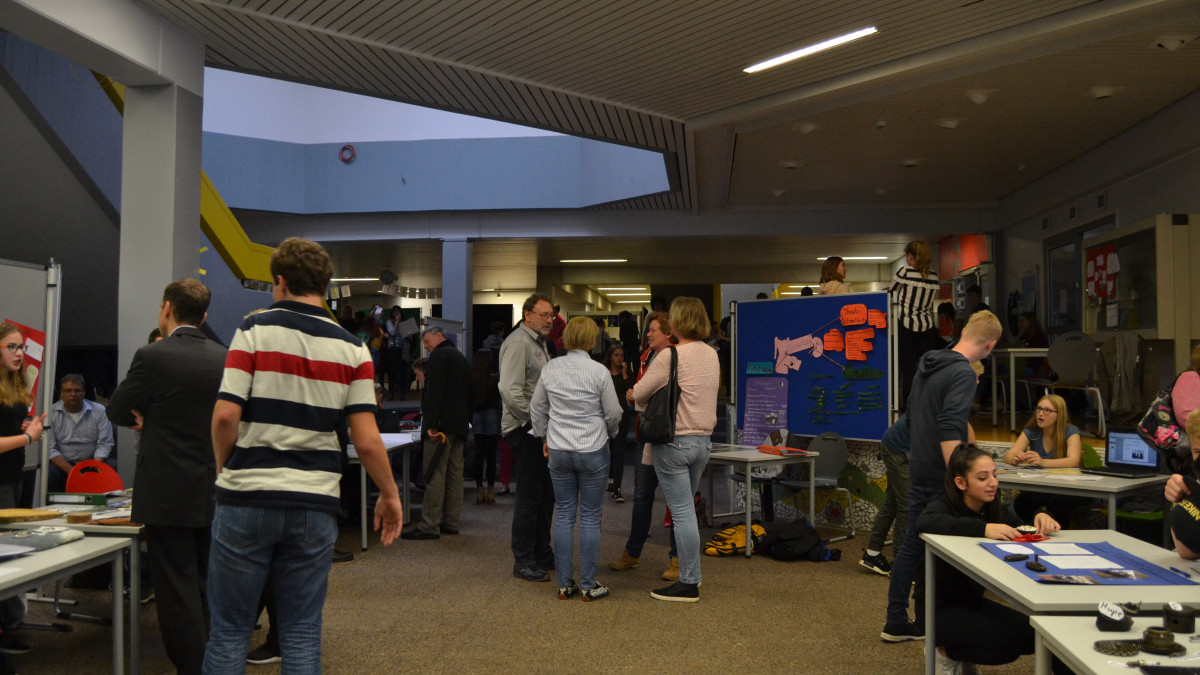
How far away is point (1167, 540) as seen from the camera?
190 inches

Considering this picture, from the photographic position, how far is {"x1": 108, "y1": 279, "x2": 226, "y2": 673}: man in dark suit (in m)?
3.23

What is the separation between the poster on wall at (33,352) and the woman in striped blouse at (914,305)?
610 centimetres

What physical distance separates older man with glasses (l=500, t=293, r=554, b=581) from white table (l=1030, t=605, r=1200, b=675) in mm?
3572

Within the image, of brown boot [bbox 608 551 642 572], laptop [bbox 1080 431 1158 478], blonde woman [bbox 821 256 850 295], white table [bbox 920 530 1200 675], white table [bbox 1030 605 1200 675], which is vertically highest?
blonde woman [bbox 821 256 850 295]

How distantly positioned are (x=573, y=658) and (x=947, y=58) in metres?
5.39

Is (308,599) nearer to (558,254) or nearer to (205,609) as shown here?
(205,609)

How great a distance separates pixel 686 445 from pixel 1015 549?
2216 mm

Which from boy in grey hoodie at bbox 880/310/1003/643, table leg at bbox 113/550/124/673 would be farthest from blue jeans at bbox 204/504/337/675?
boy in grey hoodie at bbox 880/310/1003/643

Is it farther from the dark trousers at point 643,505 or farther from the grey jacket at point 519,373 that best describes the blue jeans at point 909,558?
the grey jacket at point 519,373

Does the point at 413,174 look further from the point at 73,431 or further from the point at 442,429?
the point at 73,431

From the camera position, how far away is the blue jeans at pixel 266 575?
2457mm

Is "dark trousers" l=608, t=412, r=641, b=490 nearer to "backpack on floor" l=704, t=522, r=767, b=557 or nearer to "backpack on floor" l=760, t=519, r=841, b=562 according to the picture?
"backpack on floor" l=704, t=522, r=767, b=557

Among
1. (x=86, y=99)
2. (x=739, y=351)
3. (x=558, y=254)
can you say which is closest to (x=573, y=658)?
(x=739, y=351)

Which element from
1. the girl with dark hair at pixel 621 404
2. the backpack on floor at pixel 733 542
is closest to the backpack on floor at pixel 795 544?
the backpack on floor at pixel 733 542
